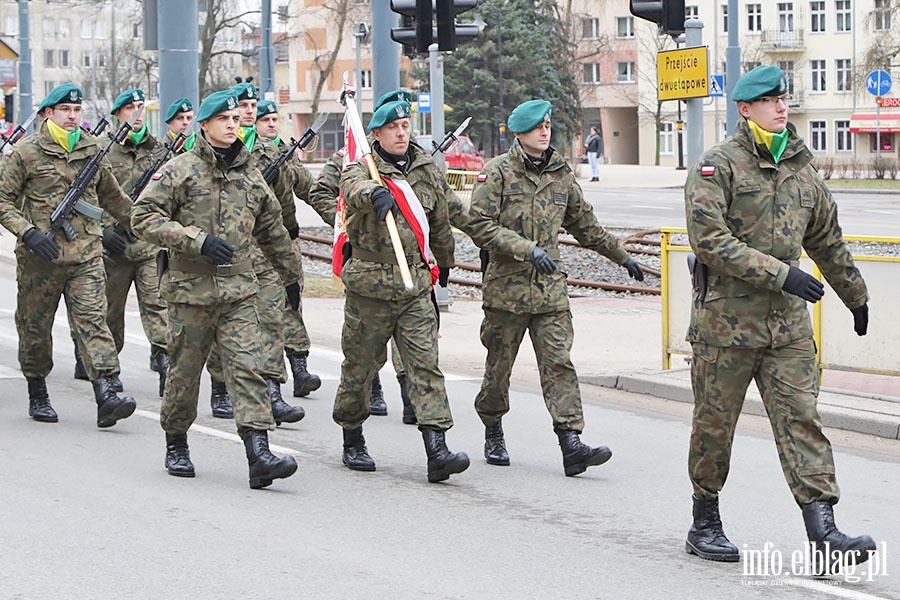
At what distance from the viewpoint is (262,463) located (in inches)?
311

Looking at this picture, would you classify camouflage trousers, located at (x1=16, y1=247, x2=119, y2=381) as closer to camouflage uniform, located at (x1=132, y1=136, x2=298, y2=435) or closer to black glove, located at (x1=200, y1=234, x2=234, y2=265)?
camouflage uniform, located at (x1=132, y1=136, x2=298, y2=435)

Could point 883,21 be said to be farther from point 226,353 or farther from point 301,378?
point 226,353

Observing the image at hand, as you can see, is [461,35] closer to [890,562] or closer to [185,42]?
[185,42]

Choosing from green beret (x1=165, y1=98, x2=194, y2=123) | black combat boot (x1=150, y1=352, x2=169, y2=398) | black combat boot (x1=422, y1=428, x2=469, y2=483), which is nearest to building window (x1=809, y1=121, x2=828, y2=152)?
black combat boot (x1=150, y1=352, x2=169, y2=398)

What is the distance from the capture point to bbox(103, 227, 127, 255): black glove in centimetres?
1080

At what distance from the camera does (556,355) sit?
330 inches

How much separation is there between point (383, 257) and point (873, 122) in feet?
222

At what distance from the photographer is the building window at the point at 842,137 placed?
2977 inches

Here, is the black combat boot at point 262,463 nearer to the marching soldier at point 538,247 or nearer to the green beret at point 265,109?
the marching soldier at point 538,247

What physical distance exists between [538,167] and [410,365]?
1.32 m

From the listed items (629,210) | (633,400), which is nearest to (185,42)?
(633,400)

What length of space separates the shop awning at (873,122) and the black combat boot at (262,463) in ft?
217

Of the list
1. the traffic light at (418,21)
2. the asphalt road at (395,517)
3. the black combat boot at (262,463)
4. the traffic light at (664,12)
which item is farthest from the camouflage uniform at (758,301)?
the traffic light at (418,21)

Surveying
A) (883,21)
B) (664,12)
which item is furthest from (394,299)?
(883,21)
